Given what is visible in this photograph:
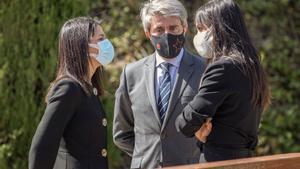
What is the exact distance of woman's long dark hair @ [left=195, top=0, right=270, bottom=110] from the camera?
3703mm

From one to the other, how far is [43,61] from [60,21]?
397mm

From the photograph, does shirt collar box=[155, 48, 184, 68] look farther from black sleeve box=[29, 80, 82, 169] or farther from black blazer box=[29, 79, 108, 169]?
black sleeve box=[29, 80, 82, 169]

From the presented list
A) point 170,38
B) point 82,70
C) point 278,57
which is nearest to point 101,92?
point 82,70

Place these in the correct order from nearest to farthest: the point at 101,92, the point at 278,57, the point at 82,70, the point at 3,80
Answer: the point at 82,70 < the point at 101,92 < the point at 3,80 < the point at 278,57

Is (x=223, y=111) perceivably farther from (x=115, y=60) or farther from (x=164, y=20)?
(x=115, y=60)

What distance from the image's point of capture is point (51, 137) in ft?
12.0

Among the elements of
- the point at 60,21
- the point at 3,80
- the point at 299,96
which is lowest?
the point at 299,96

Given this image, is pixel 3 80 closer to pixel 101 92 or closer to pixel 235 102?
pixel 101 92

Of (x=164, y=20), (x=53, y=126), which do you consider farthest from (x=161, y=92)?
(x=53, y=126)

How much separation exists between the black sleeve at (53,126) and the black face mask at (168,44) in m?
0.83

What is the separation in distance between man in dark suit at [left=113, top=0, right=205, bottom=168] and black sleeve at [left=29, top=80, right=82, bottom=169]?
2.25ft

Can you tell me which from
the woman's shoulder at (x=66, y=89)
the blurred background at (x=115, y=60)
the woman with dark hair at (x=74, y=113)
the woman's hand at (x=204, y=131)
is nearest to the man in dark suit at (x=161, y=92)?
the blurred background at (x=115, y=60)

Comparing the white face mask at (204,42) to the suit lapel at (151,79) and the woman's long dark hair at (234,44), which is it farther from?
the suit lapel at (151,79)

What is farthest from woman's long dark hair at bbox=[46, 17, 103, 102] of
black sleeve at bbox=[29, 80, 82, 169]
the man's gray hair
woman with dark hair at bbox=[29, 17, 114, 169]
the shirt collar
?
the shirt collar
